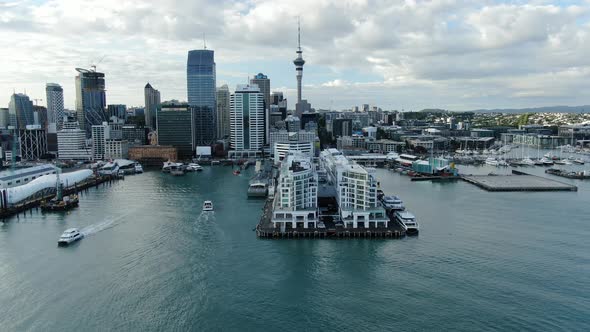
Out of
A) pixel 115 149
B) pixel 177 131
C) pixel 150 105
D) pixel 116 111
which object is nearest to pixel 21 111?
pixel 116 111

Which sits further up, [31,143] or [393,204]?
[31,143]

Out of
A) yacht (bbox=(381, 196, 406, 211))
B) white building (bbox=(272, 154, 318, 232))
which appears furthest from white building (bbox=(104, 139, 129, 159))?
yacht (bbox=(381, 196, 406, 211))

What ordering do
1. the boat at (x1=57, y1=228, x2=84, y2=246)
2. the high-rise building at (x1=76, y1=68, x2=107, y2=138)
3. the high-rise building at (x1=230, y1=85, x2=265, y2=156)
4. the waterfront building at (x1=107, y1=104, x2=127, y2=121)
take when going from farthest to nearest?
the waterfront building at (x1=107, y1=104, x2=127, y2=121) → the high-rise building at (x1=76, y1=68, x2=107, y2=138) → the high-rise building at (x1=230, y1=85, x2=265, y2=156) → the boat at (x1=57, y1=228, x2=84, y2=246)

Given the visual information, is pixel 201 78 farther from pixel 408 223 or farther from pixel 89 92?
pixel 408 223

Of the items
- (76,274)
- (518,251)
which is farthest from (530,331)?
(76,274)

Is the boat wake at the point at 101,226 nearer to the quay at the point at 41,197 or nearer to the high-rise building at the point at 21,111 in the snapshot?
the quay at the point at 41,197

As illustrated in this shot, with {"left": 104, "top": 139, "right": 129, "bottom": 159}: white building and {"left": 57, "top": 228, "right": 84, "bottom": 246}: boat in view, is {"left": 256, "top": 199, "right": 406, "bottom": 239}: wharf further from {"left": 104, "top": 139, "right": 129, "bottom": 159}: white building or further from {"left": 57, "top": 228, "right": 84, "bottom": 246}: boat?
{"left": 104, "top": 139, "right": 129, "bottom": 159}: white building

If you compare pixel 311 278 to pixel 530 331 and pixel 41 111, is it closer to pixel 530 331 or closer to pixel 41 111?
pixel 530 331
